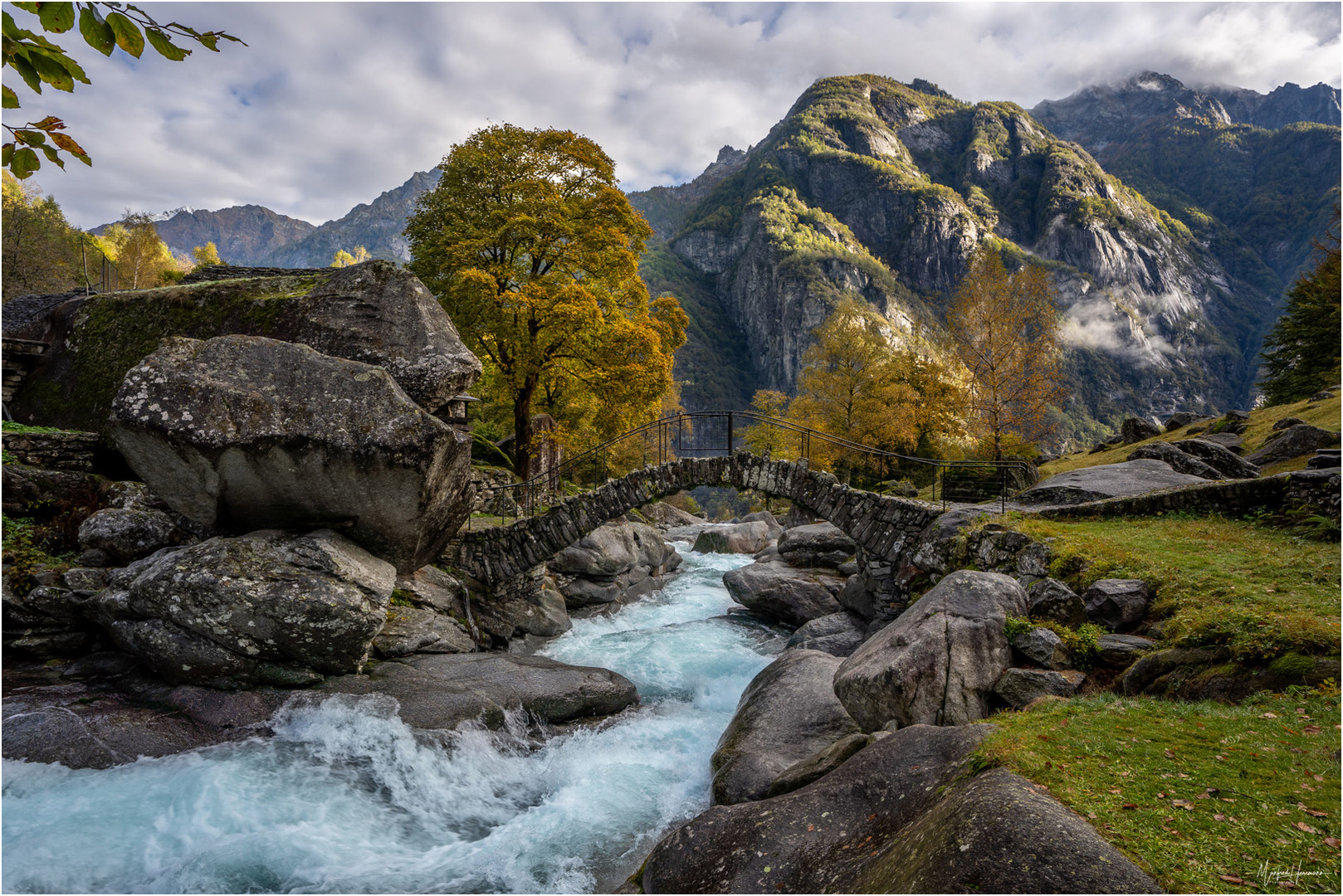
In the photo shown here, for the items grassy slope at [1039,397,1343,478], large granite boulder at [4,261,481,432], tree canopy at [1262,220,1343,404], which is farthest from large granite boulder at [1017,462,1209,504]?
tree canopy at [1262,220,1343,404]

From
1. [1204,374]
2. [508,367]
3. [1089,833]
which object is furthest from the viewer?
[1204,374]

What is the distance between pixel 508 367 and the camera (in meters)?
20.7

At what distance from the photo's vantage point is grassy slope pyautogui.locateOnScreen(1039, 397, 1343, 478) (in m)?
19.5

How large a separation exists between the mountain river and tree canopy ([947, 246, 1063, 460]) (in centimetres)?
2109

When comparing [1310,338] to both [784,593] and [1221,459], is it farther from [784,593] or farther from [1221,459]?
[784,593]

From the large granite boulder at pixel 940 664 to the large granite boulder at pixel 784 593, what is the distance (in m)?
8.95

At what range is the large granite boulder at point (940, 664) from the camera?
7266mm

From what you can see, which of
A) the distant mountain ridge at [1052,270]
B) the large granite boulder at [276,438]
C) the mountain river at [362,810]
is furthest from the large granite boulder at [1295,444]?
the distant mountain ridge at [1052,270]

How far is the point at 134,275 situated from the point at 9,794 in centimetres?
5893

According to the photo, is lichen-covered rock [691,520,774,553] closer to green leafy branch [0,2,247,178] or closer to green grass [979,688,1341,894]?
green grass [979,688,1341,894]

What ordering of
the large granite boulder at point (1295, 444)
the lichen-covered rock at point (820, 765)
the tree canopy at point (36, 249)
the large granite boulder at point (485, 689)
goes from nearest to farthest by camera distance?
the lichen-covered rock at point (820, 765)
the large granite boulder at point (485, 689)
the large granite boulder at point (1295, 444)
the tree canopy at point (36, 249)

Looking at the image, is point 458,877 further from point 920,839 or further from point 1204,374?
point 1204,374

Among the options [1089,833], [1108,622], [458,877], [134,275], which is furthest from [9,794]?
[134,275]

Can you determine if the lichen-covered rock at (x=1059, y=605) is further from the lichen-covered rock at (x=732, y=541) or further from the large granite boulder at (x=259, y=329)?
the lichen-covered rock at (x=732, y=541)
